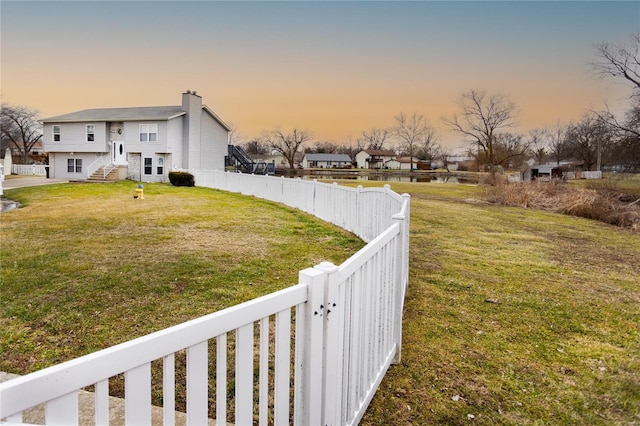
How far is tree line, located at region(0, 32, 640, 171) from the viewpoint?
20.7 metres

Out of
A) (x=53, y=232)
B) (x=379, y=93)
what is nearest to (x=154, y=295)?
(x=53, y=232)

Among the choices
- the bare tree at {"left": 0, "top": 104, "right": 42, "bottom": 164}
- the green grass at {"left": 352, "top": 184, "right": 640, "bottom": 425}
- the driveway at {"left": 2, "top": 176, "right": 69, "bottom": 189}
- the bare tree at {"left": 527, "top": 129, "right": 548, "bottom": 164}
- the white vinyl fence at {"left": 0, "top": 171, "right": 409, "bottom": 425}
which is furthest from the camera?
the bare tree at {"left": 527, "top": 129, "right": 548, "bottom": 164}

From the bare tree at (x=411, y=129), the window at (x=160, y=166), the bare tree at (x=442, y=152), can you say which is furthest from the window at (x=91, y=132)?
the bare tree at (x=442, y=152)

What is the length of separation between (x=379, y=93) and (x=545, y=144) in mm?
51412

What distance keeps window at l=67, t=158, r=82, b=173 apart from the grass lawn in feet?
70.6

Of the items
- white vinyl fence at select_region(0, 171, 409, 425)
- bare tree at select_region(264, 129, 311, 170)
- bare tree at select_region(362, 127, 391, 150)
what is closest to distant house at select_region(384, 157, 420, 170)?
bare tree at select_region(362, 127, 391, 150)

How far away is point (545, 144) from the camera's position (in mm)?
70500

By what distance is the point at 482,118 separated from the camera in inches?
2124

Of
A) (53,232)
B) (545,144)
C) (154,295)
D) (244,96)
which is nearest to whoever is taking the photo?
(154,295)

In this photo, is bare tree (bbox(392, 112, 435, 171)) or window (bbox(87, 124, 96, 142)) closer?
window (bbox(87, 124, 96, 142))

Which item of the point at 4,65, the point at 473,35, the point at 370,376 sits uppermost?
the point at 473,35

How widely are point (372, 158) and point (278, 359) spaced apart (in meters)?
92.8

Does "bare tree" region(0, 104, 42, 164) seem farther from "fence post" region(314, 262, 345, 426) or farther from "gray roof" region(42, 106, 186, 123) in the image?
"fence post" region(314, 262, 345, 426)

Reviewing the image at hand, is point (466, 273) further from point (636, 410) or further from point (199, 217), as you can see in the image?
point (199, 217)
